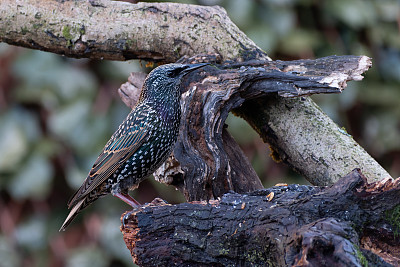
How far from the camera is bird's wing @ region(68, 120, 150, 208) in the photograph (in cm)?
358

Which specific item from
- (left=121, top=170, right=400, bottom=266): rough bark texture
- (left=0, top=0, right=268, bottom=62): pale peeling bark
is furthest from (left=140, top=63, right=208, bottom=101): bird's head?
(left=121, top=170, right=400, bottom=266): rough bark texture

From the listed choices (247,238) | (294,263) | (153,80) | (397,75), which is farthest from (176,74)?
(397,75)

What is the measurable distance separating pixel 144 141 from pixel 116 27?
0.92 metres

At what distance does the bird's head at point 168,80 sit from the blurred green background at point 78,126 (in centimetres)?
252

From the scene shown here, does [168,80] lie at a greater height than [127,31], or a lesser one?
lesser

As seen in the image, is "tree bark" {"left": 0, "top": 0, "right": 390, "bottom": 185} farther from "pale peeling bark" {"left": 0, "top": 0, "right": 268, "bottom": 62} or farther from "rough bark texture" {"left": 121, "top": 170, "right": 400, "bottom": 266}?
"rough bark texture" {"left": 121, "top": 170, "right": 400, "bottom": 266}

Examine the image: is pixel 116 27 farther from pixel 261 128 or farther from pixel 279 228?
pixel 279 228

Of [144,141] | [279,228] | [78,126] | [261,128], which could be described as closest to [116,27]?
[144,141]

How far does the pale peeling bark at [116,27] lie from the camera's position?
157 inches

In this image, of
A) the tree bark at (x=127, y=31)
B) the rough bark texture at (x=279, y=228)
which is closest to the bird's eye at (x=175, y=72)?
the tree bark at (x=127, y=31)

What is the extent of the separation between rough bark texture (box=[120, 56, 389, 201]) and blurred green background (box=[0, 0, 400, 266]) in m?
2.53

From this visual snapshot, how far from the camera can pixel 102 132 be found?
6125 mm

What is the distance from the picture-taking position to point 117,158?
3607mm

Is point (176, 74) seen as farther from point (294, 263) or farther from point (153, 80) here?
point (294, 263)
